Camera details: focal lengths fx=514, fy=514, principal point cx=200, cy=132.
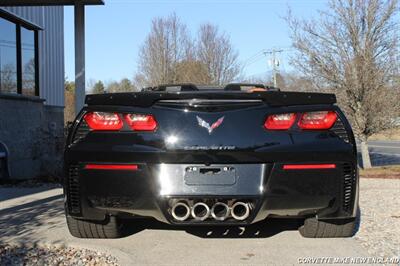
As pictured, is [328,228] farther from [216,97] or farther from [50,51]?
[50,51]

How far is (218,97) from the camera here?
3.78 m

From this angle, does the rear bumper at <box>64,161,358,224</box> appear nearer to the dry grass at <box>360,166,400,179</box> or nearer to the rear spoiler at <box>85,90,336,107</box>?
the rear spoiler at <box>85,90,336,107</box>

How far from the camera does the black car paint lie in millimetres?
3641

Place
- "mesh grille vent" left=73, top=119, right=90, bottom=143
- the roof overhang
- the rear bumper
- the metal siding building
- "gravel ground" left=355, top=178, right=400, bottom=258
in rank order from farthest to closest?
Answer: the metal siding building, the roof overhang, "gravel ground" left=355, top=178, right=400, bottom=258, "mesh grille vent" left=73, top=119, right=90, bottom=143, the rear bumper

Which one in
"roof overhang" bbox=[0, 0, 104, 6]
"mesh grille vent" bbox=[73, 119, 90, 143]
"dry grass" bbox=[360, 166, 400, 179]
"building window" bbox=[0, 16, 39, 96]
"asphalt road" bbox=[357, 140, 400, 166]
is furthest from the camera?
"asphalt road" bbox=[357, 140, 400, 166]

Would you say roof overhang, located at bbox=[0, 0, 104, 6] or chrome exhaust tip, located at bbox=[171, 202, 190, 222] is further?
roof overhang, located at bbox=[0, 0, 104, 6]

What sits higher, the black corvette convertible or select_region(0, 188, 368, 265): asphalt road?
the black corvette convertible

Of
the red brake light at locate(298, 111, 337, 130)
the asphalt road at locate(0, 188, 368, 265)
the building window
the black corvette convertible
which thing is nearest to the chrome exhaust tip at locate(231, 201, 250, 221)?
the black corvette convertible

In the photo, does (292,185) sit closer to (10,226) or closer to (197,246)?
(197,246)

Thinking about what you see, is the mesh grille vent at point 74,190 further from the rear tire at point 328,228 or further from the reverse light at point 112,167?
the rear tire at point 328,228

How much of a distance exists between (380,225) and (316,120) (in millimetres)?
1709

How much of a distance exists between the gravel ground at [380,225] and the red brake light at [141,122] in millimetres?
1905

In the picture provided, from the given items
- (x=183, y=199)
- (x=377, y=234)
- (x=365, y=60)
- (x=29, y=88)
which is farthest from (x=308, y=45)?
(x=183, y=199)

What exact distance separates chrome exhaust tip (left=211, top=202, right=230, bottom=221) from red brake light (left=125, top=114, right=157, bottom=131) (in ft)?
2.36
